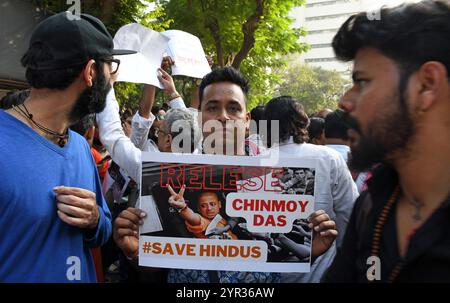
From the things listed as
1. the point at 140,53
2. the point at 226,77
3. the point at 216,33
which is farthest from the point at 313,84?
the point at 226,77

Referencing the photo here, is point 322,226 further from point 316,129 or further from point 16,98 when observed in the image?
point 316,129

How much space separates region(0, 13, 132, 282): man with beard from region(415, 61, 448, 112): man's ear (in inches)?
49.3

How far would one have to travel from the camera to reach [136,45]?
10.7 ft

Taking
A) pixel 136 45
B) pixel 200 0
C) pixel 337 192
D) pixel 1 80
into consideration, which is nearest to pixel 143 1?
pixel 200 0

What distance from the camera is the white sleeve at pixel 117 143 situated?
2.51 metres

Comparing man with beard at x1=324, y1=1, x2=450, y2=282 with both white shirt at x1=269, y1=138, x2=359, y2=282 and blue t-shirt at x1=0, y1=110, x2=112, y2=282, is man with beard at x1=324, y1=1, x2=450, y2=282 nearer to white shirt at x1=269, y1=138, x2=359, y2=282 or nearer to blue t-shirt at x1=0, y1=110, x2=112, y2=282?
white shirt at x1=269, y1=138, x2=359, y2=282

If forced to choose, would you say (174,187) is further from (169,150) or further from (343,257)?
(169,150)

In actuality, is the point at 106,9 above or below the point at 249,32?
above

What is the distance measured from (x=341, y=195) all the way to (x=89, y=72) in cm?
139

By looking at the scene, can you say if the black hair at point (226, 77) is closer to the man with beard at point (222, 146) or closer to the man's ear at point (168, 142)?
the man with beard at point (222, 146)

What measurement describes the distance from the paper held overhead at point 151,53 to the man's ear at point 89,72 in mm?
1107

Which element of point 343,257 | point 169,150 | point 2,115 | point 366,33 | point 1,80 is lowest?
point 343,257

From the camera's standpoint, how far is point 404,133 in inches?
52.2
